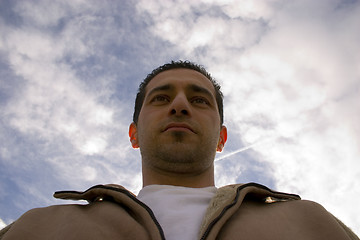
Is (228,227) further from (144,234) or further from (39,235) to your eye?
(39,235)

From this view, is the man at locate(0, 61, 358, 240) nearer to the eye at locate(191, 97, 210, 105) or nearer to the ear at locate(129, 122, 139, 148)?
the eye at locate(191, 97, 210, 105)

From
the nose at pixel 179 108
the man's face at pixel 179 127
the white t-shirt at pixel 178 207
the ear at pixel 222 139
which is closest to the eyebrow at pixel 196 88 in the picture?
the man's face at pixel 179 127

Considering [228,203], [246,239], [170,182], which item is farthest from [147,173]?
[246,239]

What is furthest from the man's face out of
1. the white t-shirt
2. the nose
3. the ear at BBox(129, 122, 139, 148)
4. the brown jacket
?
the brown jacket

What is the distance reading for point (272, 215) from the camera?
2055 mm

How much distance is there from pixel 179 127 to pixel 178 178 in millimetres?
587

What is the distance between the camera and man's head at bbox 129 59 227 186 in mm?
3188

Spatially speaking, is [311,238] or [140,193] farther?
[140,193]

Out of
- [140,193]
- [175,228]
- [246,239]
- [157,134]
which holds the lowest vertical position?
[246,239]

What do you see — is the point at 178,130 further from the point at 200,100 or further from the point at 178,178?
the point at 200,100

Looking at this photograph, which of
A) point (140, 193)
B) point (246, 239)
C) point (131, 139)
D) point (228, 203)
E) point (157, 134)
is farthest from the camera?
point (131, 139)

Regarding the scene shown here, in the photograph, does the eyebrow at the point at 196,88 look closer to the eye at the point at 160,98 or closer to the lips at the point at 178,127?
the eye at the point at 160,98

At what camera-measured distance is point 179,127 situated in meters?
3.27

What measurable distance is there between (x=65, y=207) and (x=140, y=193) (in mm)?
953
